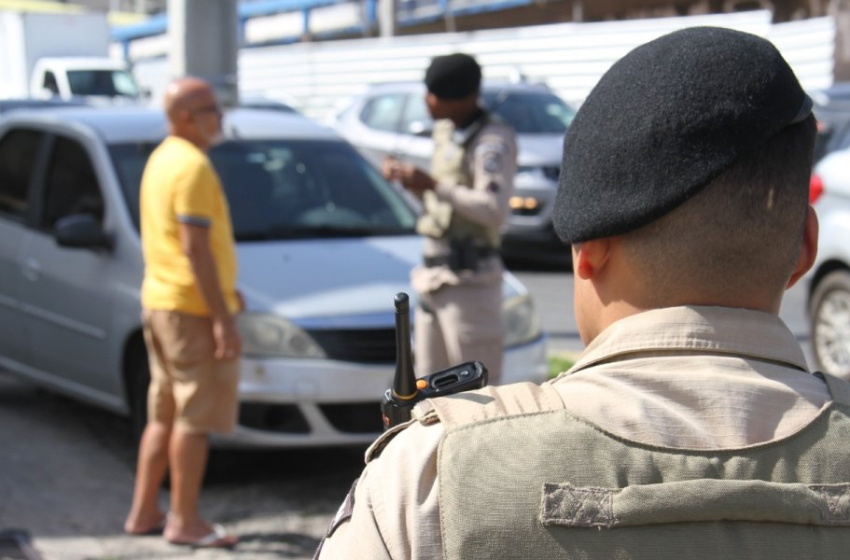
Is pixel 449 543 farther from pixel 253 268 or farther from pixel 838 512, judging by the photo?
pixel 253 268

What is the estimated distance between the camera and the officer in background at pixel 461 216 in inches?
182

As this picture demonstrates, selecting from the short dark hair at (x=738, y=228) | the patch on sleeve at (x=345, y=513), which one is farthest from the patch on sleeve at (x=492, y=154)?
the patch on sleeve at (x=345, y=513)

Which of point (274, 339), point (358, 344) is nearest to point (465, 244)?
point (358, 344)

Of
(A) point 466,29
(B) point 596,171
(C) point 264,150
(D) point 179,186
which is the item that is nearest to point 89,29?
(A) point 466,29

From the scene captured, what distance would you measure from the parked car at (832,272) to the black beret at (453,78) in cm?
373

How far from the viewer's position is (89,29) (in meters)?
26.7

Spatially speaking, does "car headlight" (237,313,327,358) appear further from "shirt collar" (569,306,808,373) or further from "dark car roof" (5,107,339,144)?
"shirt collar" (569,306,808,373)

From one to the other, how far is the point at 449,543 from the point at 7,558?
12.3 feet

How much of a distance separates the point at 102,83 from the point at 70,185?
1825 centimetres

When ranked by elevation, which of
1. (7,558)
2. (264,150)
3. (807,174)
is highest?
(807,174)

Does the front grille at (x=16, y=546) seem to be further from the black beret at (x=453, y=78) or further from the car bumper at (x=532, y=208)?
the car bumper at (x=532, y=208)

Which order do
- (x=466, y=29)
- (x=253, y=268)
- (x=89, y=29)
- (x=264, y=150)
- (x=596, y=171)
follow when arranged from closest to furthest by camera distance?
1. (x=596, y=171)
2. (x=253, y=268)
3. (x=264, y=150)
4. (x=89, y=29)
5. (x=466, y=29)

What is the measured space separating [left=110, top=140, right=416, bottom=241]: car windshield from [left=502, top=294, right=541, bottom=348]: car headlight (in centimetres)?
84

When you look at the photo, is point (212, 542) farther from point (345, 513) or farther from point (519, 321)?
point (345, 513)
